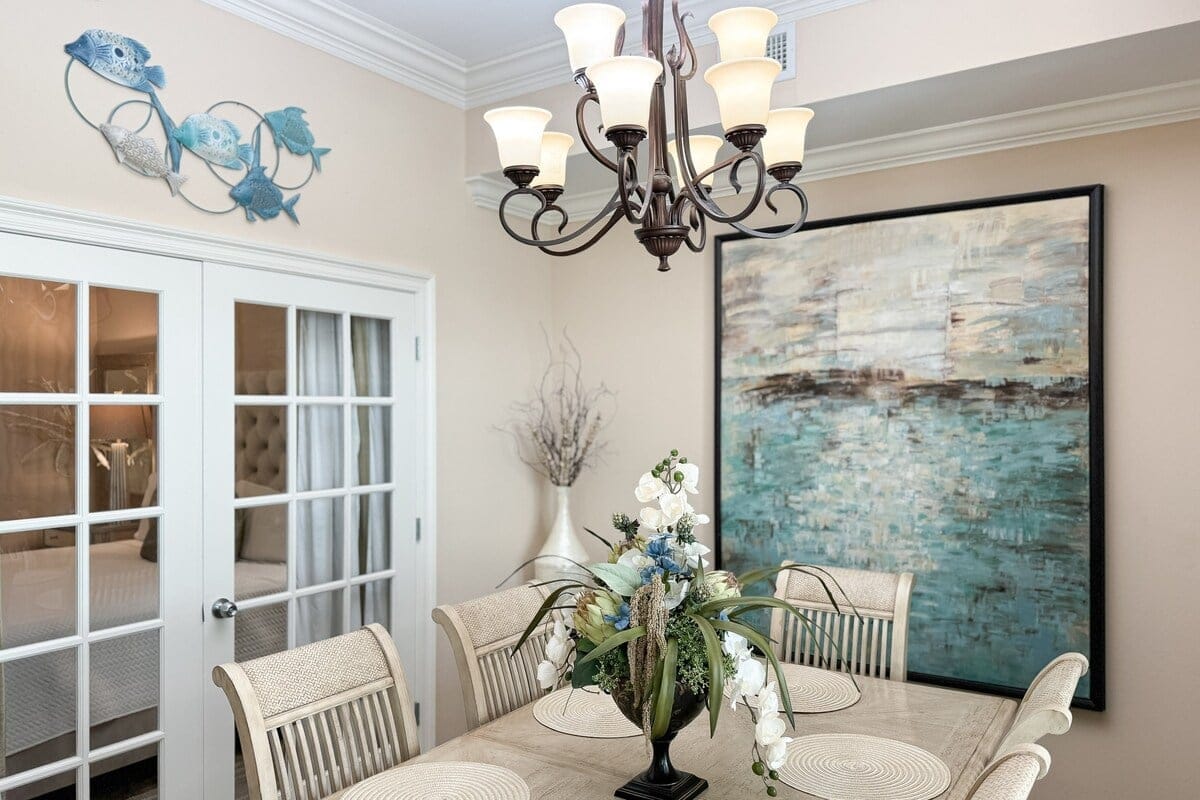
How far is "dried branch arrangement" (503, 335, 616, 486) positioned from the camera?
3645 mm

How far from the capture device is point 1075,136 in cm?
274

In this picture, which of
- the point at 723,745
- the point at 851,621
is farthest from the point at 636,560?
the point at 851,621

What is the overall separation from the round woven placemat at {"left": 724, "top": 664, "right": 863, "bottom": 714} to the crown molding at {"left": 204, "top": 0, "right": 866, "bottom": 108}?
6.30 feet

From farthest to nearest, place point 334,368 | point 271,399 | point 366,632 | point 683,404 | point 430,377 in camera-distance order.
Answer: point 683,404 < point 430,377 < point 334,368 < point 271,399 < point 366,632

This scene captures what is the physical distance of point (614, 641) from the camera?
1.43 meters

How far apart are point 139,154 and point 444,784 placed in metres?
1.86

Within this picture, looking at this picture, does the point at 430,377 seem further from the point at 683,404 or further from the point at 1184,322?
the point at 1184,322

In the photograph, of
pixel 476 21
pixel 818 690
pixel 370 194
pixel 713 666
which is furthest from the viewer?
pixel 370 194

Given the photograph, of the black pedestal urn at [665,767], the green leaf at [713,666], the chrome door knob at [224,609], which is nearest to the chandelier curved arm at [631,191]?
the green leaf at [713,666]

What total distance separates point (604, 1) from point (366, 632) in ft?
6.40

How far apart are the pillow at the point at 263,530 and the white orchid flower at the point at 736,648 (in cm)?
178

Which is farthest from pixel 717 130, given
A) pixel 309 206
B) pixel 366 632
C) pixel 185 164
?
pixel 366 632

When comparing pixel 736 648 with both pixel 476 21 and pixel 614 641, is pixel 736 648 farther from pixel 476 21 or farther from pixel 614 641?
pixel 476 21

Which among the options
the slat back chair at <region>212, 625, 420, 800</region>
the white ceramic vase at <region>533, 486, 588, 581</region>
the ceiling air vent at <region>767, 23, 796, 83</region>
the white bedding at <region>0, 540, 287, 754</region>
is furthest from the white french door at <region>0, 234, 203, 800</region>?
the ceiling air vent at <region>767, 23, 796, 83</region>
